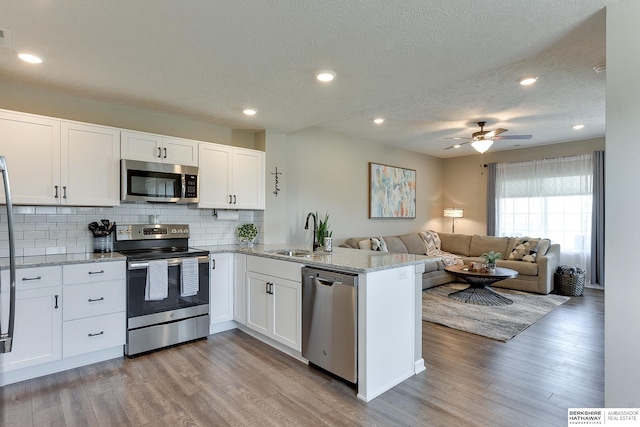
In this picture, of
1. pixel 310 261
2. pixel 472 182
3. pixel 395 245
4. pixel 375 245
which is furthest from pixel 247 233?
pixel 472 182

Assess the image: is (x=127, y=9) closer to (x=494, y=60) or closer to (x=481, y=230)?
(x=494, y=60)

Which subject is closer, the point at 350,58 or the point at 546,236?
the point at 350,58

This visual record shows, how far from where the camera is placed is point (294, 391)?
246cm

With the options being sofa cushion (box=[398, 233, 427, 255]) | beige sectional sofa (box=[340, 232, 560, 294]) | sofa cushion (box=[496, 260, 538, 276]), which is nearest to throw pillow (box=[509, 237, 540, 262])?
beige sectional sofa (box=[340, 232, 560, 294])

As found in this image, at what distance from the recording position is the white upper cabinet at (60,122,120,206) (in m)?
2.99

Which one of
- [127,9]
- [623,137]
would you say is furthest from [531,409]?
[127,9]

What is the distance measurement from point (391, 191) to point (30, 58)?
552 centimetres

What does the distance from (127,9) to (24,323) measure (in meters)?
2.38

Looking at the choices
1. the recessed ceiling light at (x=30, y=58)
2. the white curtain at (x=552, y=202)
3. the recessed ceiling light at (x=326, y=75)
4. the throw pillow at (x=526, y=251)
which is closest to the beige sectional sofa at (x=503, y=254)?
the throw pillow at (x=526, y=251)

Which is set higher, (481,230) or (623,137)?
(623,137)

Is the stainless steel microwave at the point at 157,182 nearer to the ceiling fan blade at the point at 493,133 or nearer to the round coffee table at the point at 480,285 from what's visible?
the round coffee table at the point at 480,285

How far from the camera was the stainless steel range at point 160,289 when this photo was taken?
3062 millimetres

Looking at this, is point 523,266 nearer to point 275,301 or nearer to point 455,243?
point 455,243

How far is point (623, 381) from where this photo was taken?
5.95 feet
